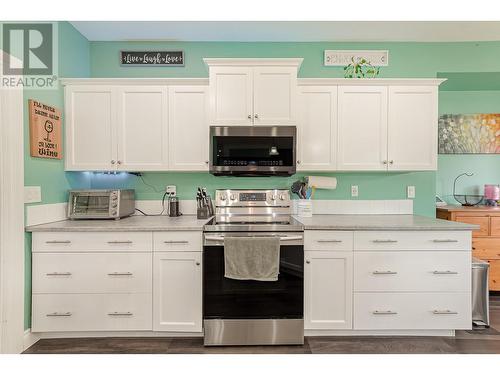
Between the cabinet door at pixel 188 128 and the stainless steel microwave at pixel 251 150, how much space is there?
14cm

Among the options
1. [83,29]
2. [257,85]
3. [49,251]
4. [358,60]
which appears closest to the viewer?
[49,251]

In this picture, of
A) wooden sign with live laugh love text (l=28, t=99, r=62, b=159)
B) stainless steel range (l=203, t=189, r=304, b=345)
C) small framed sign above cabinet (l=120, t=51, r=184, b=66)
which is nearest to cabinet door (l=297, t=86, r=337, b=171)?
stainless steel range (l=203, t=189, r=304, b=345)

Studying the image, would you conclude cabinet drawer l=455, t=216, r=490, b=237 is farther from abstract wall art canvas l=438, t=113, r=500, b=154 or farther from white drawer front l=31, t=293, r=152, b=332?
white drawer front l=31, t=293, r=152, b=332

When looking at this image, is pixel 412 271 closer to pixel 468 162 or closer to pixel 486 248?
pixel 486 248

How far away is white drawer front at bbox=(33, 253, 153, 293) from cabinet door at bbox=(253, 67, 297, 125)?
5.00ft

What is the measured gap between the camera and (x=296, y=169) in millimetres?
2666

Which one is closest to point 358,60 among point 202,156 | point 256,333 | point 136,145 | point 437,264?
point 202,156

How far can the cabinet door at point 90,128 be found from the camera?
265 centimetres

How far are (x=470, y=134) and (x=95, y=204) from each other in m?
4.37

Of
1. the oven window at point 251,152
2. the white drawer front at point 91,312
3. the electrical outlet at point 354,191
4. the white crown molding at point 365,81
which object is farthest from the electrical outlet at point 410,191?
the white drawer front at point 91,312

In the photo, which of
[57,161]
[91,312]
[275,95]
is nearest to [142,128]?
[57,161]

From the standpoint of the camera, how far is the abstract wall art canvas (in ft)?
12.1

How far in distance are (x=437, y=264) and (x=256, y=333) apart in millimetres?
1502

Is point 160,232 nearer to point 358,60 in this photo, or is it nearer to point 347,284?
point 347,284
